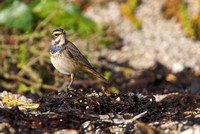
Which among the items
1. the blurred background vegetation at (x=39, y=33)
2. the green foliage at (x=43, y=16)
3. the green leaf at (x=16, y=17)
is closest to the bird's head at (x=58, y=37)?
the blurred background vegetation at (x=39, y=33)

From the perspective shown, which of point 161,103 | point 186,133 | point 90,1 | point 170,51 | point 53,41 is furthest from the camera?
point 90,1

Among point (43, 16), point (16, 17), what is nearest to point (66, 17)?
point (43, 16)

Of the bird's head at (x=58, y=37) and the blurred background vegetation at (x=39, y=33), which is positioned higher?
the blurred background vegetation at (x=39, y=33)

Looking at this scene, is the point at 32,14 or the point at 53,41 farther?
the point at 32,14

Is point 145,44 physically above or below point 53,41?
above

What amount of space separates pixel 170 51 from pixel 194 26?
0.87 m

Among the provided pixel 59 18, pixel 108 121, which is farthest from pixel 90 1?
pixel 108 121

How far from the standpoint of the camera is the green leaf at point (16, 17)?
25.3ft

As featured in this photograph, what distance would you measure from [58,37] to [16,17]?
335 cm

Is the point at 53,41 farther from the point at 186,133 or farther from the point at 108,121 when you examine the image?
the point at 186,133

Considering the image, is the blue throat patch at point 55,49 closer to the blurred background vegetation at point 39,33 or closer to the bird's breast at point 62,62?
the bird's breast at point 62,62

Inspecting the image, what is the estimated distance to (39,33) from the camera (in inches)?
299

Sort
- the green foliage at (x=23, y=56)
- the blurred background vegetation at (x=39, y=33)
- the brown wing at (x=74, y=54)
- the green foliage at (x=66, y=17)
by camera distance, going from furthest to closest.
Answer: the green foliage at (x=66, y=17), the blurred background vegetation at (x=39, y=33), the green foliage at (x=23, y=56), the brown wing at (x=74, y=54)

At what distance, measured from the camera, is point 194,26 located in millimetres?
8328
